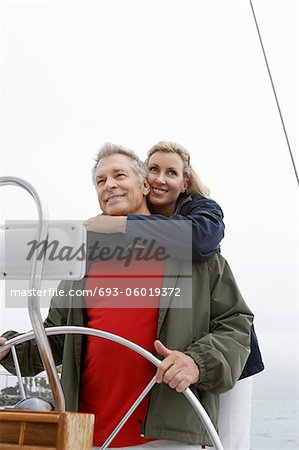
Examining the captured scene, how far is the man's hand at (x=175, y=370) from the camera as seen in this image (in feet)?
3.61

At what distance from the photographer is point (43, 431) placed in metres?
0.65

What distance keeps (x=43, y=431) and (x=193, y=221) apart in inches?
30.9

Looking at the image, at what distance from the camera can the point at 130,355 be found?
128 centimetres

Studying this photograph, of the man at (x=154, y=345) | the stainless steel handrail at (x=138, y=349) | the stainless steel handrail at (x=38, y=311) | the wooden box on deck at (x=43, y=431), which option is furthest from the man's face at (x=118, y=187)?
the wooden box on deck at (x=43, y=431)

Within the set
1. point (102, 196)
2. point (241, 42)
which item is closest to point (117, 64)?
point (241, 42)

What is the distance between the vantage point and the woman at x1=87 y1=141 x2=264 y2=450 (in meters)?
1.35

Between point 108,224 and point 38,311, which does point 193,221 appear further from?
point 38,311

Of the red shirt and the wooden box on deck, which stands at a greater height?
the red shirt

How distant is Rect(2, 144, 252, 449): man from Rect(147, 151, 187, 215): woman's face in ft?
0.66

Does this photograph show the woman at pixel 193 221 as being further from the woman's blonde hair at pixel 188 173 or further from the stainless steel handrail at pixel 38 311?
the stainless steel handrail at pixel 38 311

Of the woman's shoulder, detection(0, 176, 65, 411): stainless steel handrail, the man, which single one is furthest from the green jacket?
detection(0, 176, 65, 411): stainless steel handrail

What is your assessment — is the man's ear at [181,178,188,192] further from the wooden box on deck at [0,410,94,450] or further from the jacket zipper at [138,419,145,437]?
the wooden box on deck at [0,410,94,450]

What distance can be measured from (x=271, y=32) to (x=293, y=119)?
1.23 ft

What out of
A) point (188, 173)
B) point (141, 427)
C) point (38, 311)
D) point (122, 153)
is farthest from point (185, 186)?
point (38, 311)
